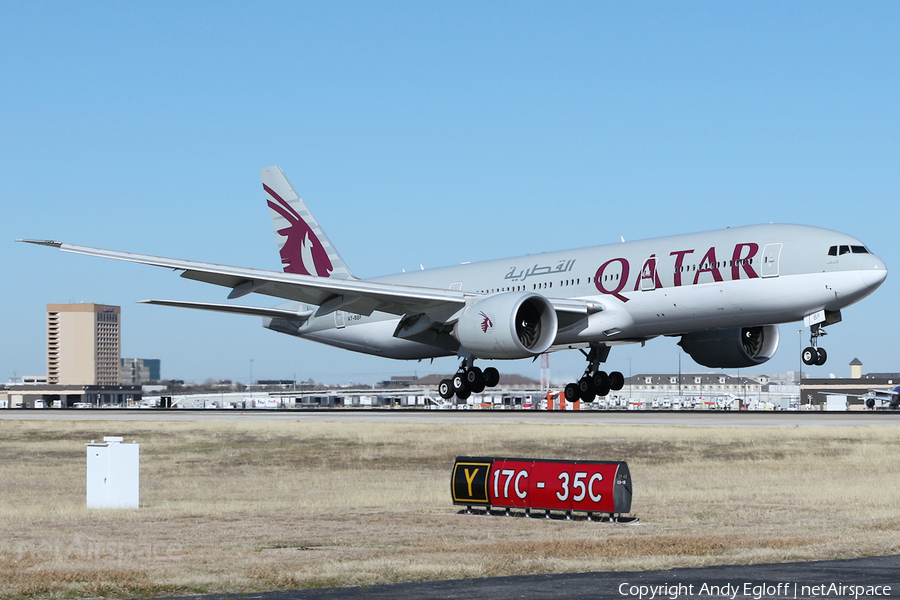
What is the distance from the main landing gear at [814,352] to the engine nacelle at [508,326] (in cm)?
853

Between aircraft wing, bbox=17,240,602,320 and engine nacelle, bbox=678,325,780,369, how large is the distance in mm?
5966

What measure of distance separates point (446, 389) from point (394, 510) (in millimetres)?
22392

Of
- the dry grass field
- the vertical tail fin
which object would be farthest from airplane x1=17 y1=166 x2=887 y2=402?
the vertical tail fin

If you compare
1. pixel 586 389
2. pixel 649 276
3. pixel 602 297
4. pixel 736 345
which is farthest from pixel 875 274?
pixel 586 389

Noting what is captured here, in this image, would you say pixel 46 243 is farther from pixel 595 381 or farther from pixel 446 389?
pixel 595 381

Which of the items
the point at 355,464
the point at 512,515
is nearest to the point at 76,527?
the point at 512,515

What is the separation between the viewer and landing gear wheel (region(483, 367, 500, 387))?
42.6m

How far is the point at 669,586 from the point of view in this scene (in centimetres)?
1220

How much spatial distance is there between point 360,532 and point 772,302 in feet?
72.3

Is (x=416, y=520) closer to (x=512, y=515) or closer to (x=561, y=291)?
(x=512, y=515)

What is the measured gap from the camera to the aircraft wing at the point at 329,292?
3750 cm

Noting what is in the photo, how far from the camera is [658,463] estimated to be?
3089 cm

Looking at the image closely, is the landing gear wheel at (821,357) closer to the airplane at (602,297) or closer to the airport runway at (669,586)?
the airplane at (602,297)

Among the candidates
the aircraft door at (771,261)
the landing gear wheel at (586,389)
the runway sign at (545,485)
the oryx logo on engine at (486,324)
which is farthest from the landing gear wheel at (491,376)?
the runway sign at (545,485)
